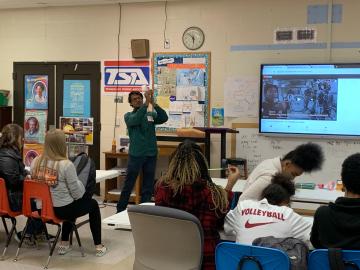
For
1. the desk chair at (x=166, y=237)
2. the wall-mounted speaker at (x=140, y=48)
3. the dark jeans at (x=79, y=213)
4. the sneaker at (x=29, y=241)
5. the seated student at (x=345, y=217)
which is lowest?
the sneaker at (x=29, y=241)

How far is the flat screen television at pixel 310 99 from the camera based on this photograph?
5.57 metres

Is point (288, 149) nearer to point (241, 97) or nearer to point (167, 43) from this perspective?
point (241, 97)

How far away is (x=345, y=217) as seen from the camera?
7.20 ft

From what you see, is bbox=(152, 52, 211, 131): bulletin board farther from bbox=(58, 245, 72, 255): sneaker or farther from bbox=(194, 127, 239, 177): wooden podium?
bbox=(58, 245, 72, 255): sneaker

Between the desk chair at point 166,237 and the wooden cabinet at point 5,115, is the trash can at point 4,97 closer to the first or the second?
the wooden cabinet at point 5,115

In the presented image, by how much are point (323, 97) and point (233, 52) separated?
1.28 meters

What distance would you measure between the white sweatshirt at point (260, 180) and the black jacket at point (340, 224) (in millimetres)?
757

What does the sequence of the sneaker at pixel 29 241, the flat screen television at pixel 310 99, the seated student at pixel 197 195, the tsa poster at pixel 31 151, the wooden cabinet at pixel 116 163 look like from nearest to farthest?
1. the seated student at pixel 197 195
2. the sneaker at pixel 29 241
3. the flat screen television at pixel 310 99
4. the wooden cabinet at pixel 116 163
5. the tsa poster at pixel 31 151

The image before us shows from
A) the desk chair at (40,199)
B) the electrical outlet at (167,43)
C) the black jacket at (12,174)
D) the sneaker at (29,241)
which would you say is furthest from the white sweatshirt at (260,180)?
the electrical outlet at (167,43)

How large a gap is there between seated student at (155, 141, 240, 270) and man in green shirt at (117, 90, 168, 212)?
276 cm

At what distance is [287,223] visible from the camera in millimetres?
2346

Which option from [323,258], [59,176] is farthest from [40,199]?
[323,258]

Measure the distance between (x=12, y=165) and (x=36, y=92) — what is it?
319 centimetres

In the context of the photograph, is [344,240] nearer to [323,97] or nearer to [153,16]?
[323,97]
